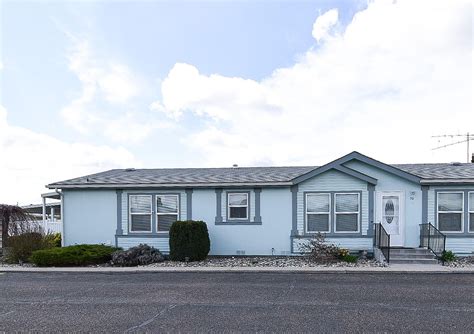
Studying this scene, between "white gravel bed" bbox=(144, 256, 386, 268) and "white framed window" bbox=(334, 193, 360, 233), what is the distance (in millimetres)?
1536

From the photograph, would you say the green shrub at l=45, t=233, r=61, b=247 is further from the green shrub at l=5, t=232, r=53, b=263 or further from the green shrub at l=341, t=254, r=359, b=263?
the green shrub at l=341, t=254, r=359, b=263

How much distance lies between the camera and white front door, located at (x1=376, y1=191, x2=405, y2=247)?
14688mm

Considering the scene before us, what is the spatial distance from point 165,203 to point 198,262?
2.88 meters

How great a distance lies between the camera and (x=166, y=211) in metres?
15.7

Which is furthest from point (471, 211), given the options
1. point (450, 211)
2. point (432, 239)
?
point (432, 239)

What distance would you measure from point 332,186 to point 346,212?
1078 mm

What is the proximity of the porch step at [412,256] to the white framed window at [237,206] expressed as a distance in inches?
210

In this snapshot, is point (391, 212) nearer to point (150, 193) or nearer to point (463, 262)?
point (463, 262)

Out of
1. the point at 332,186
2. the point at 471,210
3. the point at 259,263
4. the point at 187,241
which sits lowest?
the point at 259,263

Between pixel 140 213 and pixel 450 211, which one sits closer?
pixel 450 211

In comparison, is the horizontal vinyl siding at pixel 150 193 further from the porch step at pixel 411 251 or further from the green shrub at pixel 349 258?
the porch step at pixel 411 251

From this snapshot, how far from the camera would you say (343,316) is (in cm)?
704

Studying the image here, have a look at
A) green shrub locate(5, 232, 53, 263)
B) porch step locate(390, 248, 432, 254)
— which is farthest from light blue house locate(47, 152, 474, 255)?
green shrub locate(5, 232, 53, 263)

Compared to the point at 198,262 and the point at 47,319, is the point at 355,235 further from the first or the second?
the point at 47,319
